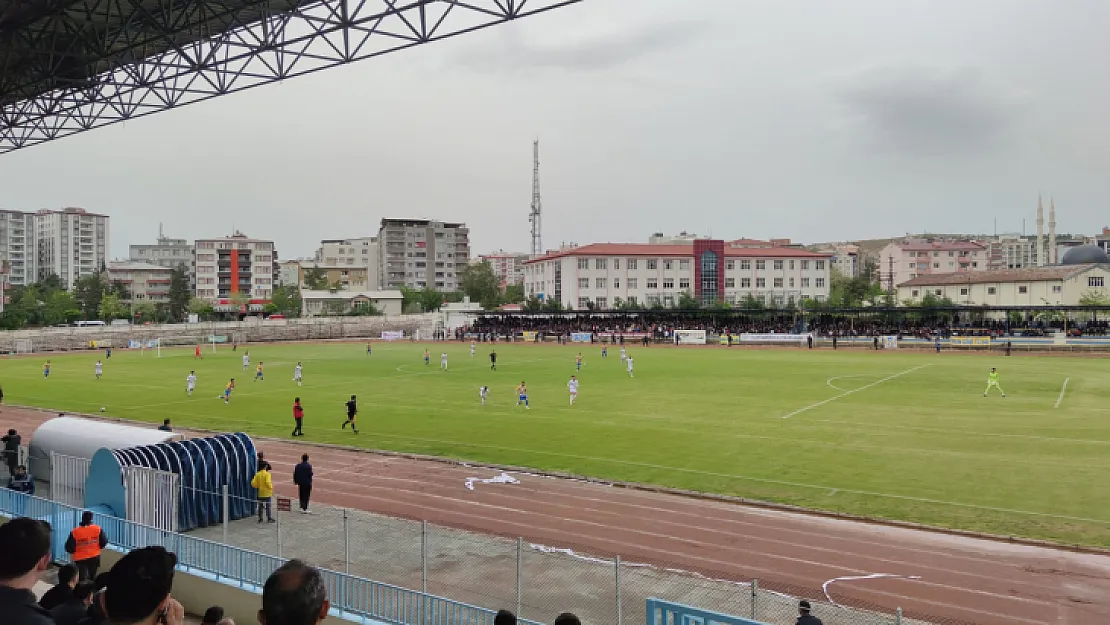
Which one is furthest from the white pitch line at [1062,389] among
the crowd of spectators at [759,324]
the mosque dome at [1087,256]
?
the mosque dome at [1087,256]

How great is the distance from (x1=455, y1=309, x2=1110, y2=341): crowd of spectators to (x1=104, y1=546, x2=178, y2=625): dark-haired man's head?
221 feet

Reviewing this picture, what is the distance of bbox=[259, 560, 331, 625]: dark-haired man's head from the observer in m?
3.35

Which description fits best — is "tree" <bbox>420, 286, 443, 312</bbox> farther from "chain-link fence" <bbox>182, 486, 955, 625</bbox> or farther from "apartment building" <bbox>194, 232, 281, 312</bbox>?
"chain-link fence" <bbox>182, 486, 955, 625</bbox>

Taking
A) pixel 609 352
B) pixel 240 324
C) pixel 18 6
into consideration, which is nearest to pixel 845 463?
pixel 18 6

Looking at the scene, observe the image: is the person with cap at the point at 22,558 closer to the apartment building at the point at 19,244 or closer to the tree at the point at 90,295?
the tree at the point at 90,295

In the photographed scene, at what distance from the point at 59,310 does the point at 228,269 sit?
1143 inches

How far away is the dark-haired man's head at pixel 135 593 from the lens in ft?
12.2

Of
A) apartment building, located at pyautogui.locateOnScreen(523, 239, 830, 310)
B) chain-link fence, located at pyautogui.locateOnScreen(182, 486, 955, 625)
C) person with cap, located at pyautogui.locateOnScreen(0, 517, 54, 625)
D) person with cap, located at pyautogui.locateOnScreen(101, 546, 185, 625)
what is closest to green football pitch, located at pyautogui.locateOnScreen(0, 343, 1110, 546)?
chain-link fence, located at pyautogui.locateOnScreen(182, 486, 955, 625)

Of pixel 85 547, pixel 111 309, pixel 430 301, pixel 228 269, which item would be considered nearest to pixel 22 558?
pixel 85 547

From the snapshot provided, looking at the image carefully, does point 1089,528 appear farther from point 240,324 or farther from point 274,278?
point 274,278

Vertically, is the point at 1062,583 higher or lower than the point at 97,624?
lower

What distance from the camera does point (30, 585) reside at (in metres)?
4.08

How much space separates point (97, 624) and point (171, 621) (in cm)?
38

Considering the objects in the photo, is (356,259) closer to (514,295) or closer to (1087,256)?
(514,295)
